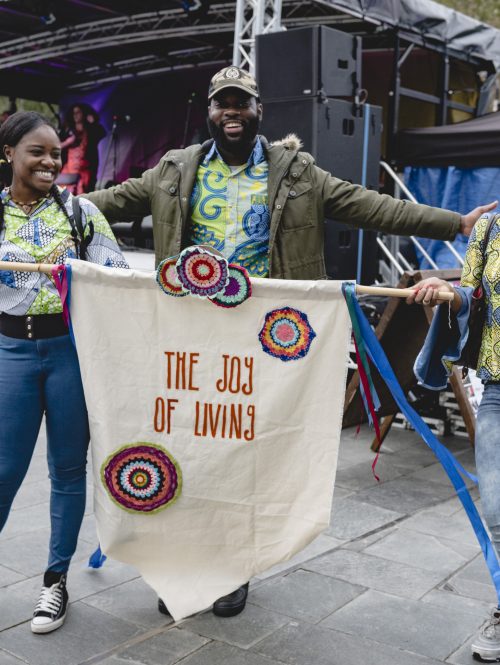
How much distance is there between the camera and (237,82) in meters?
3.00

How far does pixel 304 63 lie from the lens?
6465 millimetres

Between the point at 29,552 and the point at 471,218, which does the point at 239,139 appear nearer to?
the point at 471,218

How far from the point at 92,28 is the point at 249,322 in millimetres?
9711

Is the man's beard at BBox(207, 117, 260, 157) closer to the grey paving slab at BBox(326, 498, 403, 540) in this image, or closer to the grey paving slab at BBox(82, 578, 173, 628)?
the grey paving slab at BBox(82, 578, 173, 628)

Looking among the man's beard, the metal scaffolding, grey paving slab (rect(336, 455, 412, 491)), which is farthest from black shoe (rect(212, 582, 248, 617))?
the metal scaffolding

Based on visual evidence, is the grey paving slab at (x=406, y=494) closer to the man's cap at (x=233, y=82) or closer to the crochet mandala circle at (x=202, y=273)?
the crochet mandala circle at (x=202, y=273)

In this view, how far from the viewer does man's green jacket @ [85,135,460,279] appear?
10.2 feet

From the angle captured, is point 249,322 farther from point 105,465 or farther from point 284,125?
point 284,125

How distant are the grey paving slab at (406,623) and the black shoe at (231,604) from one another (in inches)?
13.0

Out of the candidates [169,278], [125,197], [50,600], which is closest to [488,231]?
[169,278]

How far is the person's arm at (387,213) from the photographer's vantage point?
317cm

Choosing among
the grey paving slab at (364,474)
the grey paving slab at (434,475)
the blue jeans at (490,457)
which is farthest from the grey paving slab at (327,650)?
the grey paving slab at (434,475)

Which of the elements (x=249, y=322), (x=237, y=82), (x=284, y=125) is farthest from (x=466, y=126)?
(x=249, y=322)

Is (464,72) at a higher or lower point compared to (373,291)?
higher
